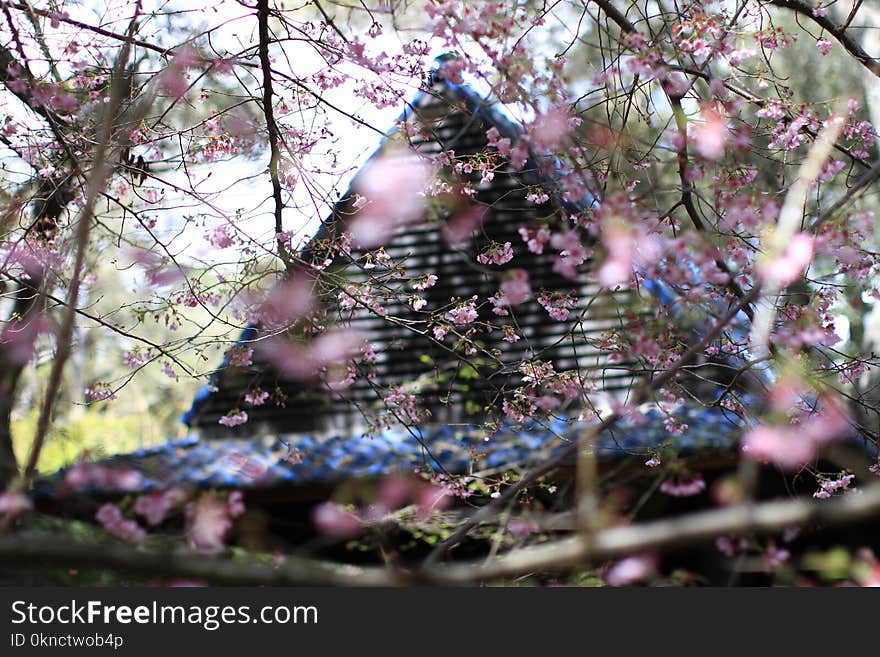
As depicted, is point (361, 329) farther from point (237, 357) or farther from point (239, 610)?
point (239, 610)

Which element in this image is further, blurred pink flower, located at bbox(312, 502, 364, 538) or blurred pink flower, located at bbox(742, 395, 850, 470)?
blurred pink flower, located at bbox(312, 502, 364, 538)

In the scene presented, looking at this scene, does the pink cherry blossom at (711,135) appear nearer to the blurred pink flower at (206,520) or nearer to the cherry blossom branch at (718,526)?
the cherry blossom branch at (718,526)

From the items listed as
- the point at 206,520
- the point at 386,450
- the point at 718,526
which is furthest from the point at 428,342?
the point at 718,526

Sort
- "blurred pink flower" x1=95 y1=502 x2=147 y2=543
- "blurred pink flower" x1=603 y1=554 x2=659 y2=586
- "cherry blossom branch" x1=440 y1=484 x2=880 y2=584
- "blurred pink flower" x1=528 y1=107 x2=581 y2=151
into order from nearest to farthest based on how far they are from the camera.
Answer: "cherry blossom branch" x1=440 y1=484 x2=880 y2=584
"blurred pink flower" x1=95 y1=502 x2=147 y2=543
"blurred pink flower" x1=528 y1=107 x2=581 y2=151
"blurred pink flower" x1=603 y1=554 x2=659 y2=586

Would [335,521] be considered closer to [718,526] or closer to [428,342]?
[428,342]

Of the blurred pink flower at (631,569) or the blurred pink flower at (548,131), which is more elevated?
the blurred pink flower at (548,131)

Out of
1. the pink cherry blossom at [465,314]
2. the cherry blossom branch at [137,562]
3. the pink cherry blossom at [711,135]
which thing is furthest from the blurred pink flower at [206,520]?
the pink cherry blossom at [711,135]

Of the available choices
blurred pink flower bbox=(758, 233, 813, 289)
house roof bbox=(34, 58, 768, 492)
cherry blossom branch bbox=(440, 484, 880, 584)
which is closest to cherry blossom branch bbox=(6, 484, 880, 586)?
cherry blossom branch bbox=(440, 484, 880, 584)

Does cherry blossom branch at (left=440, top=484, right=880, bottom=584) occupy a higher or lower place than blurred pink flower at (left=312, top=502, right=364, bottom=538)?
lower

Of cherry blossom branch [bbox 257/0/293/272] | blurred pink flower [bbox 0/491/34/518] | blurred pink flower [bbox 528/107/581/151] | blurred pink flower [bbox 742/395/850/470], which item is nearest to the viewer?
blurred pink flower [bbox 0/491/34/518]

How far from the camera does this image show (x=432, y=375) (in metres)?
6.62

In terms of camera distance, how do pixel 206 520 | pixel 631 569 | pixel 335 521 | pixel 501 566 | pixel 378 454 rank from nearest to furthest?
pixel 501 566 → pixel 206 520 → pixel 631 569 → pixel 335 521 → pixel 378 454

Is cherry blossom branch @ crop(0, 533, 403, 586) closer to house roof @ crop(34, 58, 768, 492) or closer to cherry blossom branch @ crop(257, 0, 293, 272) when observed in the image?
cherry blossom branch @ crop(257, 0, 293, 272)

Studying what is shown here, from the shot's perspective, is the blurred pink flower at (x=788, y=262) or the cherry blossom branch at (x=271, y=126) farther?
the cherry blossom branch at (x=271, y=126)
